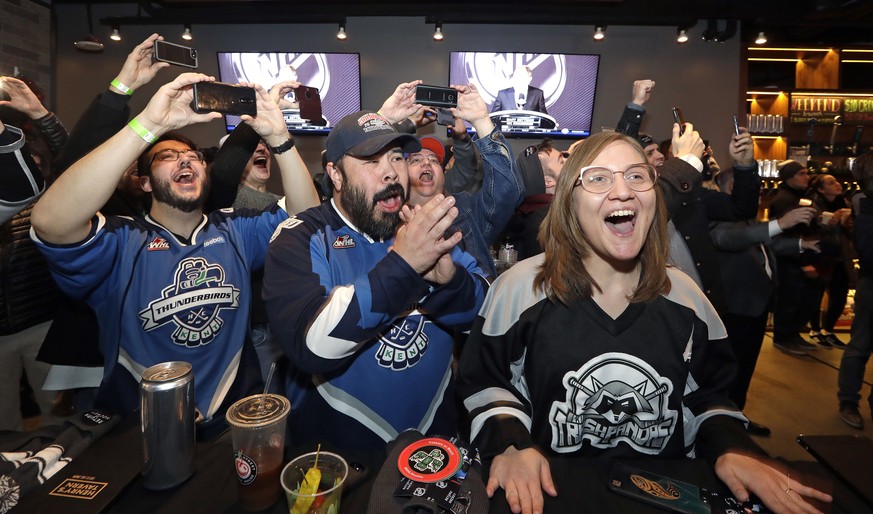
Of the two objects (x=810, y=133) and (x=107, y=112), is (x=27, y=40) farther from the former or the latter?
(x=810, y=133)

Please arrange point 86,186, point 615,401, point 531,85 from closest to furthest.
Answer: point 615,401, point 86,186, point 531,85

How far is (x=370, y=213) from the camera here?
59.5 inches

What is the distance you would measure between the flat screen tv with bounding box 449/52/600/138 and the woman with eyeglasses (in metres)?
4.06

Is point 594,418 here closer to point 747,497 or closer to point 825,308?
point 747,497

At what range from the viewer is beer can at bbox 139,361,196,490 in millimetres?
884

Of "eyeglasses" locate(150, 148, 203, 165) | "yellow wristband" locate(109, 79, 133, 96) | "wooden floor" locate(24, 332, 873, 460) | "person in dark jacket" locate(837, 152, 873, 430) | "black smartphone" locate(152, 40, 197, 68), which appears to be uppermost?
"black smartphone" locate(152, 40, 197, 68)

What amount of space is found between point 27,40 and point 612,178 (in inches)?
255

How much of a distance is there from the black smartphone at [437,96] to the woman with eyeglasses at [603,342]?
0.77 meters

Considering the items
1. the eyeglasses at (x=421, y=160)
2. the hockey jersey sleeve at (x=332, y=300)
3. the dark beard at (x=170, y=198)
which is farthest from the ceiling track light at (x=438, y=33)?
the hockey jersey sleeve at (x=332, y=300)

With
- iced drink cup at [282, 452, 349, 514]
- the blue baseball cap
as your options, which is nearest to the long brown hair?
the blue baseball cap

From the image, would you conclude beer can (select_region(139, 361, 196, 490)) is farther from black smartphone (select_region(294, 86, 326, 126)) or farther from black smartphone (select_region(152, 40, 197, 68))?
black smartphone (select_region(294, 86, 326, 126))

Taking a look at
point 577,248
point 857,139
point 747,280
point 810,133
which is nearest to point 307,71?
point 747,280

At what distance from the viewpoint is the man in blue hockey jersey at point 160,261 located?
135 cm

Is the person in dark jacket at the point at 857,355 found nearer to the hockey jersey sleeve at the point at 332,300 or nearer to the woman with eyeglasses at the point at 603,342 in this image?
the woman with eyeglasses at the point at 603,342
